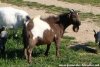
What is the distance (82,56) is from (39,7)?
1105cm

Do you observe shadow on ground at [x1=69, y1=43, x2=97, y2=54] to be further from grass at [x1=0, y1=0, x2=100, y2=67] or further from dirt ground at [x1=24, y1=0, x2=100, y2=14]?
dirt ground at [x1=24, y1=0, x2=100, y2=14]

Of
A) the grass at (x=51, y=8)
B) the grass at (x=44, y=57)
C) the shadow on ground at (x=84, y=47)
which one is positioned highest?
the grass at (x=44, y=57)

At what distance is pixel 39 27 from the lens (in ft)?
31.7

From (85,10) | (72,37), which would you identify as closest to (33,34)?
(72,37)

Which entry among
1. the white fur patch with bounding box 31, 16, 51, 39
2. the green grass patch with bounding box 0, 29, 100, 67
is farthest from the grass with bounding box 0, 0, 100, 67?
the white fur patch with bounding box 31, 16, 51, 39

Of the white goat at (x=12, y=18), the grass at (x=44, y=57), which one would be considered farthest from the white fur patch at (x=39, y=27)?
the white goat at (x=12, y=18)

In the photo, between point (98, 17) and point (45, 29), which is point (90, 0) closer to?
point (98, 17)

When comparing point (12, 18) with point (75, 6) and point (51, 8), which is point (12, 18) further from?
point (75, 6)

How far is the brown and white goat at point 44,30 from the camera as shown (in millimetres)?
9500

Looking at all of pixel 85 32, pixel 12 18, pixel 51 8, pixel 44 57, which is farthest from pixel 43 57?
pixel 51 8

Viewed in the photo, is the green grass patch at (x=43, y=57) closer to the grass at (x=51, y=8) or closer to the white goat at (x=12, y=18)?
the white goat at (x=12, y=18)

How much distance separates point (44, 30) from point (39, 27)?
0.19 meters

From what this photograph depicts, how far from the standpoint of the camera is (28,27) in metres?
9.53

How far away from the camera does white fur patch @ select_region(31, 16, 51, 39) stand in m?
9.52
